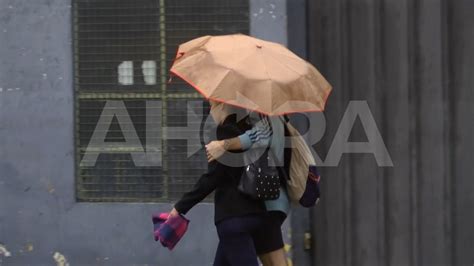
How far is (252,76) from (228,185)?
2.18ft

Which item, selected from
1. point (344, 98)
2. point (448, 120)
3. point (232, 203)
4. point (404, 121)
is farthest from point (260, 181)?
point (448, 120)

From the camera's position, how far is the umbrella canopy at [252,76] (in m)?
4.64

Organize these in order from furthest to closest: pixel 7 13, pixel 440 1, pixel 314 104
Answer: pixel 7 13, pixel 440 1, pixel 314 104

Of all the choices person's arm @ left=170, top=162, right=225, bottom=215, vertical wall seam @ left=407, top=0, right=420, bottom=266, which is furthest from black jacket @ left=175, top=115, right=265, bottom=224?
vertical wall seam @ left=407, top=0, right=420, bottom=266

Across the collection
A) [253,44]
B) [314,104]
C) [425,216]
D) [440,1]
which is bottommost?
[425,216]

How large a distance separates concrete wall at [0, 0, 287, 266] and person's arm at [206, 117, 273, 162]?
211 cm

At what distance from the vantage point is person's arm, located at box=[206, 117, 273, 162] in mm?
4863

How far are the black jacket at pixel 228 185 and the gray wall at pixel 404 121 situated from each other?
Result: 1929 mm

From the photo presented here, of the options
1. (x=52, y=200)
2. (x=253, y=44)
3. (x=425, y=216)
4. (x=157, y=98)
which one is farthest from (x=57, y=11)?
(x=425, y=216)

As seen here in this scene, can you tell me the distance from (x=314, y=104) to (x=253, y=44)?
47 cm

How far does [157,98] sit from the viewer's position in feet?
22.9

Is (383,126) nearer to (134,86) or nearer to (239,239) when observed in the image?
(134,86)

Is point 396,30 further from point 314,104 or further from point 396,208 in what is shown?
point 314,104

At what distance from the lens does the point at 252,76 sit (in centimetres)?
470
